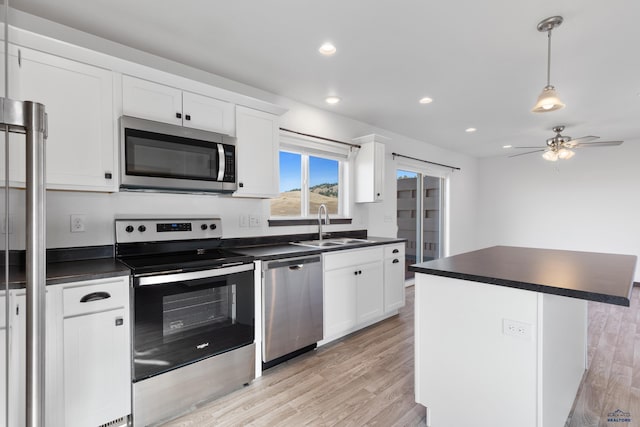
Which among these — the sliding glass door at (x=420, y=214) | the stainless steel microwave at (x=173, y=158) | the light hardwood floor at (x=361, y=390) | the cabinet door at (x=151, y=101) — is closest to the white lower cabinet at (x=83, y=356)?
the light hardwood floor at (x=361, y=390)

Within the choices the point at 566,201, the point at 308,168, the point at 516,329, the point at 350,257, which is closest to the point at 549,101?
the point at 516,329

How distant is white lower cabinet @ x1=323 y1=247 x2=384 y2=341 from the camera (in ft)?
9.65

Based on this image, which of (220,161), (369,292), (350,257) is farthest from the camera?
(369,292)

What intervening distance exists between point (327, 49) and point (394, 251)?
2.27 m

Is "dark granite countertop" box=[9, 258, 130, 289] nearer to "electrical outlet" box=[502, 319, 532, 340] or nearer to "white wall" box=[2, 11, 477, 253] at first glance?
"white wall" box=[2, 11, 477, 253]

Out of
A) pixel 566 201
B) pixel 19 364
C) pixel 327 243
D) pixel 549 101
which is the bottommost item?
pixel 19 364

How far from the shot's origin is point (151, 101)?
2.20 meters

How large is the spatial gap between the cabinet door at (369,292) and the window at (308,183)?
3.04 feet

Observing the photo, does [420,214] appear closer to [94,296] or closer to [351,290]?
[351,290]

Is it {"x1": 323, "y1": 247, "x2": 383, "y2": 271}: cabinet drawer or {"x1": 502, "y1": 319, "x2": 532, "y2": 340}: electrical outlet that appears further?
{"x1": 323, "y1": 247, "x2": 383, "y2": 271}: cabinet drawer

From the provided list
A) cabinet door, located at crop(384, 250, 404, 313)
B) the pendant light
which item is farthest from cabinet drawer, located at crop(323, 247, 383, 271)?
the pendant light

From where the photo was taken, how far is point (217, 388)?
216 cm

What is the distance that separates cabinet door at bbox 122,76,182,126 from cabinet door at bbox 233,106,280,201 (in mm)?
503

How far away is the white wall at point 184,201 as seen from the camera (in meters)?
2.04
